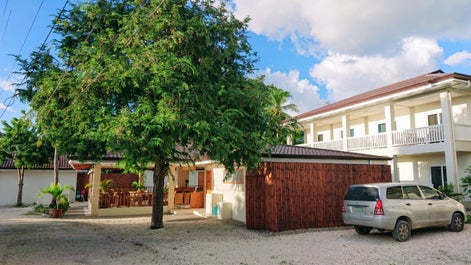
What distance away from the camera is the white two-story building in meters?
16.2

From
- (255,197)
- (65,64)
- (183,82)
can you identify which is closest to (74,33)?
(65,64)

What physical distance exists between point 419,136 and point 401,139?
0.98 metres

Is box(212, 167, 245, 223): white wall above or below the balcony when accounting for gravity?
below

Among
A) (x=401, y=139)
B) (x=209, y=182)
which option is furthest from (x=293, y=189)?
(x=401, y=139)

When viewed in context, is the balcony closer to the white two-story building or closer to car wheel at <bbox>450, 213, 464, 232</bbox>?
the white two-story building

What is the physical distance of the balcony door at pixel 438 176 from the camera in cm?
1798

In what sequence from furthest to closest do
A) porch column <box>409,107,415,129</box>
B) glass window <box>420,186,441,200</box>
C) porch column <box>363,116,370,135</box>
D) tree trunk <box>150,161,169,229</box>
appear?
1. porch column <box>363,116,370,135</box>
2. porch column <box>409,107,415,129</box>
3. tree trunk <box>150,161,169,229</box>
4. glass window <box>420,186,441,200</box>

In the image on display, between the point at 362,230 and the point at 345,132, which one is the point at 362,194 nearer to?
the point at 362,230

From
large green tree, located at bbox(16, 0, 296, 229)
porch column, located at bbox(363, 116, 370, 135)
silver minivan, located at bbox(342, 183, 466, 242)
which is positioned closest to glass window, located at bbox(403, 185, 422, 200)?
silver minivan, located at bbox(342, 183, 466, 242)

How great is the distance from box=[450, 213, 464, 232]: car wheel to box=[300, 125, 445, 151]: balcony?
6.56 meters

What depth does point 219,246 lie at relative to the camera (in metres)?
9.62

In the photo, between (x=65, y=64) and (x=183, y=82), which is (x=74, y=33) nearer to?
(x=65, y=64)

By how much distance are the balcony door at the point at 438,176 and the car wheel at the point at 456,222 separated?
7.66 meters

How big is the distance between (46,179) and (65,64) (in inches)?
823
